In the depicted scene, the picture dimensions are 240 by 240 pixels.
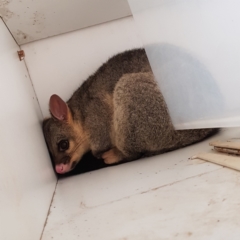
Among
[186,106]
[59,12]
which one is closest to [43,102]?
[59,12]

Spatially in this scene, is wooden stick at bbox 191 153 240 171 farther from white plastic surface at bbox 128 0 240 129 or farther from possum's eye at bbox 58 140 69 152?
possum's eye at bbox 58 140 69 152

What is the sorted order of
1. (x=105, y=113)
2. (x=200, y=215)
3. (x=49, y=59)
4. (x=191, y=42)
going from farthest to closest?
1. (x=49, y=59)
2. (x=105, y=113)
3. (x=191, y=42)
4. (x=200, y=215)

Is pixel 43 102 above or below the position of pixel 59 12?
below

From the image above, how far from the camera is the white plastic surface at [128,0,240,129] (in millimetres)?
1196

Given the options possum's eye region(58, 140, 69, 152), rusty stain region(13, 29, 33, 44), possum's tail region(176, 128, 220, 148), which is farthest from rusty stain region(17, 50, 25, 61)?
possum's tail region(176, 128, 220, 148)

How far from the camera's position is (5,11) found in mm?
2469

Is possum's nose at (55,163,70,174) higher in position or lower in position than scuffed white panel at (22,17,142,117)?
lower

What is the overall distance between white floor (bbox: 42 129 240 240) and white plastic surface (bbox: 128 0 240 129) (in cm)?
30

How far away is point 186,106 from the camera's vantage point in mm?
2076

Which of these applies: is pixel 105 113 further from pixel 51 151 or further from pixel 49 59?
pixel 49 59

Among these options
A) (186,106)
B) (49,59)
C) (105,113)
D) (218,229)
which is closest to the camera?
(218,229)

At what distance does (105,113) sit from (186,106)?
3.33 ft

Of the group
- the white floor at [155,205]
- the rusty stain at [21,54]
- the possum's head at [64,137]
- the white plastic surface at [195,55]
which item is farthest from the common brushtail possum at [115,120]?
the rusty stain at [21,54]

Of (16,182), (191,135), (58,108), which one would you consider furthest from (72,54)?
(16,182)
